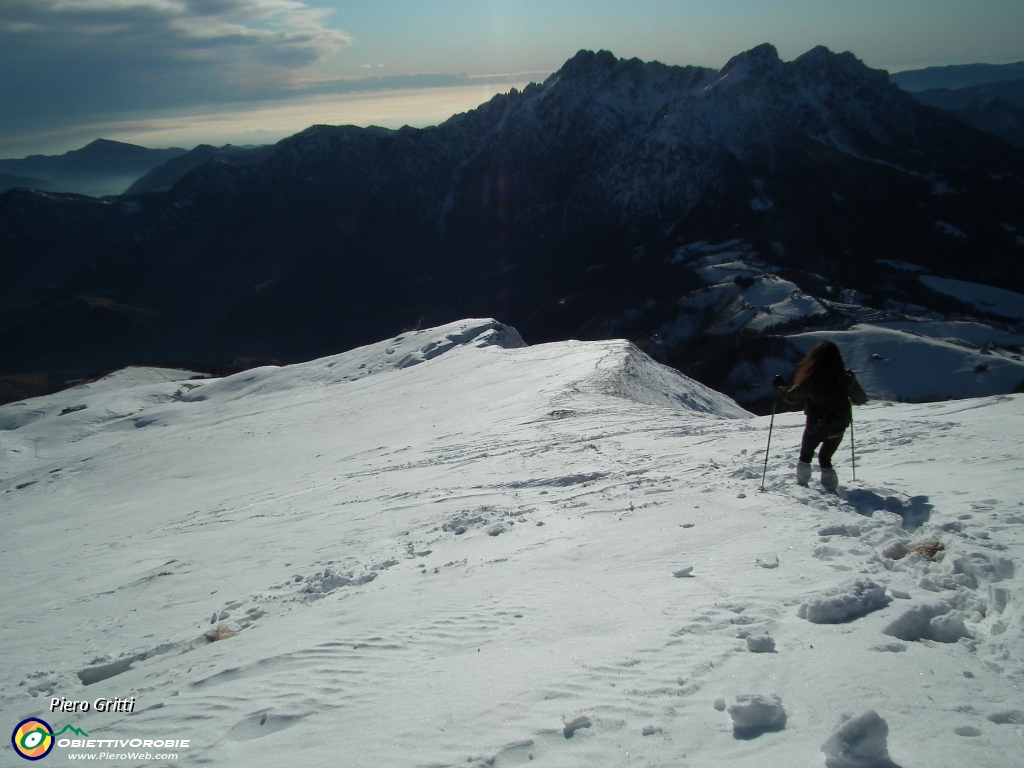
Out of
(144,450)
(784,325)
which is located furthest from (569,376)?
(784,325)

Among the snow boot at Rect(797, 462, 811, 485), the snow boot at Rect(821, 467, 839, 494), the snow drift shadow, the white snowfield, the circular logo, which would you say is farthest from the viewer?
the snow boot at Rect(797, 462, 811, 485)

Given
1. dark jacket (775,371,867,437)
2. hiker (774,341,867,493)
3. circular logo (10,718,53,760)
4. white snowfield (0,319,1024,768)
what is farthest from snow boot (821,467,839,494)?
circular logo (10,718,53,760)

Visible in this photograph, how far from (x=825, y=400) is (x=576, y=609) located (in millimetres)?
5116

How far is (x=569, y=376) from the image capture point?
80.9 ft

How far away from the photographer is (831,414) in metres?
8.86

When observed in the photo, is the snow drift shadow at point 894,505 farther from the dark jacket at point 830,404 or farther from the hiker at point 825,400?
the dark jacket at point 830,404

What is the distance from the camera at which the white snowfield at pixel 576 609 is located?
4.42 meters

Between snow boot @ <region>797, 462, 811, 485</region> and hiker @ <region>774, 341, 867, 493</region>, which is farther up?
hiker @ <region>774, 341, 867, 493</region>

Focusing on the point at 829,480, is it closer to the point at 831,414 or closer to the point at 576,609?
the point at 831,414

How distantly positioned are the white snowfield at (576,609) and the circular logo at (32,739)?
0.17m

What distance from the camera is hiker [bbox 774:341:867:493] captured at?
8859 millimetres

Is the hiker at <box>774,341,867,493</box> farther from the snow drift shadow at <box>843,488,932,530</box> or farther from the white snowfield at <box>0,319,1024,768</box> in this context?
the white snowfield at <box>0,319,1024,768</box>

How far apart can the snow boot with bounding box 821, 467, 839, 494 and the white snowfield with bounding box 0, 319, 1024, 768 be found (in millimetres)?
185

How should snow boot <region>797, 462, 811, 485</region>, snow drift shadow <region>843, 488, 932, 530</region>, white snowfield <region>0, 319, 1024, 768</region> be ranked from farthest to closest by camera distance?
snow boot <region>797, 462, 811, 485</region>
snow drift shadow <region>843, 488, 932, 530</region>
white snowfield <region>0, 319, 1024, 768</region>
